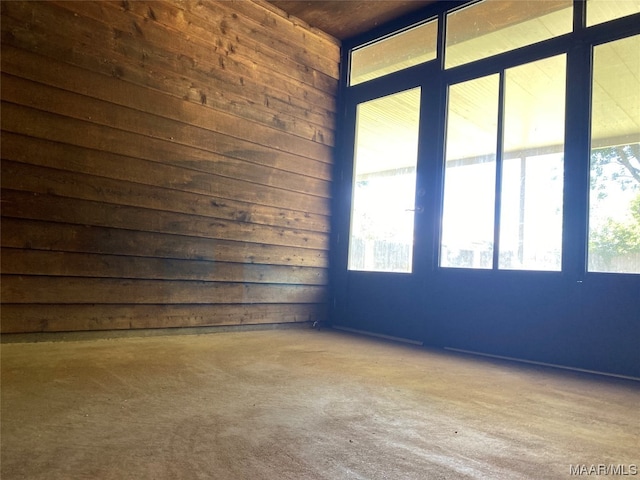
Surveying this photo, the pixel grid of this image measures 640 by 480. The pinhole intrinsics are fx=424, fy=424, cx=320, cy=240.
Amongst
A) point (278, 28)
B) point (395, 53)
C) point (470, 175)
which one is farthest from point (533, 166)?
point (278, 28)

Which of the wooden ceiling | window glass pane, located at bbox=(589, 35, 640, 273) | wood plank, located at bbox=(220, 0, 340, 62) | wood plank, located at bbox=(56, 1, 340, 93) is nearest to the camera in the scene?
window glass pane, located at bbox=(589, 35, 640, 273)

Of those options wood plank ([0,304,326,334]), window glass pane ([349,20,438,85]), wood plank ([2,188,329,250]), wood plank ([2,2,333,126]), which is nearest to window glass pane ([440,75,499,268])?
window glass pane ([349,20,438,85])

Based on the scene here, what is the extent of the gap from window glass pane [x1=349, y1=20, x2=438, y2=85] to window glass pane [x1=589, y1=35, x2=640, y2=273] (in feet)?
4.38

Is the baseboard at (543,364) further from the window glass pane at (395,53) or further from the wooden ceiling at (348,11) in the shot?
the wooden ceiling at (348,11)

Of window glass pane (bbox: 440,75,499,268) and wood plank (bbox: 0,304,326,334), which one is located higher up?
window glass pane (bbox: 440,75,499,268)

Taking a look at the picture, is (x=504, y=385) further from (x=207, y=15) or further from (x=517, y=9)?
(x=207, y=15)

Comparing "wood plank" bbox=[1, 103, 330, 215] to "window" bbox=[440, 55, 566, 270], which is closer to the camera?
"wood plank" bbox=[1, 103, 330, 215]

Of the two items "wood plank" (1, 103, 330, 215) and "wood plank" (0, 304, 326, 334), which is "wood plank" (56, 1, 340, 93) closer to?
"wood plank" (1, 103, 330, 215)

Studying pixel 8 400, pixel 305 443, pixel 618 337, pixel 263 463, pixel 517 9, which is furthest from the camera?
pixel 517 9

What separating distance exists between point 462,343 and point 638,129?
1793 mm

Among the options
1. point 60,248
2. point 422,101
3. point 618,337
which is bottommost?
point 618,337

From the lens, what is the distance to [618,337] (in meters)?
2.53

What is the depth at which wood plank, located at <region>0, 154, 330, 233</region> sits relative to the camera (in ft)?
8.00

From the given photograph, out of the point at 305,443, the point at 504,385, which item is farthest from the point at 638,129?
the point at 305,443
